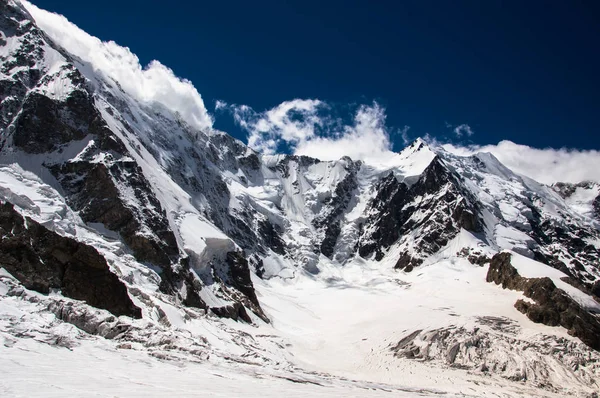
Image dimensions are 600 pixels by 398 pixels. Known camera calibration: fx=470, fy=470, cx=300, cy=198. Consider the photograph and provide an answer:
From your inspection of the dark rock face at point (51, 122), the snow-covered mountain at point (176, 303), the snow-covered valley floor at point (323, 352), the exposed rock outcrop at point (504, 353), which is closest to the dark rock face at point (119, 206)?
the snow-covered mountain at point (176, 303)

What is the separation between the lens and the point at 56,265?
39625 millimetres

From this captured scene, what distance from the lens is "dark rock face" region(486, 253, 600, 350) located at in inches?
2832

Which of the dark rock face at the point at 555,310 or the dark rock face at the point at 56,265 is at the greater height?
the dark rock face at the point at 555,310

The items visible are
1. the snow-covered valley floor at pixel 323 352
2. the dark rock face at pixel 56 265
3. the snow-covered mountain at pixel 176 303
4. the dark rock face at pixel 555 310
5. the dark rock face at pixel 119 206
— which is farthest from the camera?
the dark rock face at pixel 555 310

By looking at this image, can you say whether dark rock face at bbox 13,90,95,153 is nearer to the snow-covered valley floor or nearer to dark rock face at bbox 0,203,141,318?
dark rock face at bbox 0,203,141,318

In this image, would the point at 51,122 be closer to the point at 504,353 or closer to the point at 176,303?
the point at 176,303

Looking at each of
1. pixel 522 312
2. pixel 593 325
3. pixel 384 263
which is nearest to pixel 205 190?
pixel 384 263

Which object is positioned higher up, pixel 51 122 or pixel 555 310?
pixel 51 122

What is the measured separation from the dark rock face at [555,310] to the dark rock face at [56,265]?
6566 cm

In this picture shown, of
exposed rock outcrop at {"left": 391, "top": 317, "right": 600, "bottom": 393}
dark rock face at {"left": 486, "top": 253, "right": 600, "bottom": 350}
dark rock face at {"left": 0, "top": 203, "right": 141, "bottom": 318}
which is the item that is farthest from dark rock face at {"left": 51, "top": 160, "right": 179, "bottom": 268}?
dark rock face at {"left": 486, "top": 253, "right": 600, "bottom": 350}

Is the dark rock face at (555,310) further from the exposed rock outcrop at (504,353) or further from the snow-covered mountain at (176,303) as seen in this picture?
the exposed rock outcrop at (504,353)

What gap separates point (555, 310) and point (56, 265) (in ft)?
250

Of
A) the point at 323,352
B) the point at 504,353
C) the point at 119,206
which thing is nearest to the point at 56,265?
the point at 119,206

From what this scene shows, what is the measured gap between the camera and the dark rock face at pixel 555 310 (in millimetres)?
71938
